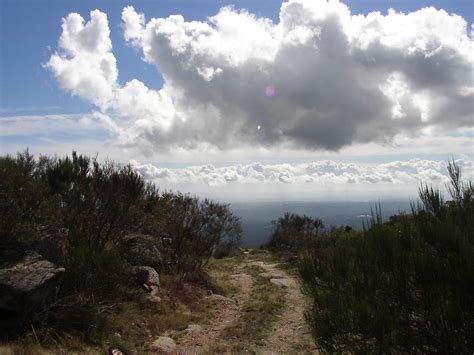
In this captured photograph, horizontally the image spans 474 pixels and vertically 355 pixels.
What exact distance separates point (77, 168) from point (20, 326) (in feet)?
34.3

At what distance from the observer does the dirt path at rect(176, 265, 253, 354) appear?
9.04 meters

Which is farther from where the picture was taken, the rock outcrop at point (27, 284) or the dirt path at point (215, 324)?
the dirt path at point (215, 324)

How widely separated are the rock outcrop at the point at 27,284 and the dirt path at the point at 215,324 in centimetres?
327

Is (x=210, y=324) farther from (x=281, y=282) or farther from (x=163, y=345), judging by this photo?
(x=281, y=282)

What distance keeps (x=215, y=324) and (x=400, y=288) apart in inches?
285

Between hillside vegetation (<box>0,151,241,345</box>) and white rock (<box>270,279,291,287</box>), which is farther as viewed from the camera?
white rock (<box>270,279,291,287</box>)

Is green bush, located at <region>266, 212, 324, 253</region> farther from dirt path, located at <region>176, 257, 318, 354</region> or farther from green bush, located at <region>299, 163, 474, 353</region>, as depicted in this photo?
green bush, located at <region>299, 163, 474, 353</region>

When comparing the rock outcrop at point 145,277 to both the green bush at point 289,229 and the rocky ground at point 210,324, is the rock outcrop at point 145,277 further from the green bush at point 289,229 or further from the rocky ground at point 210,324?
the green bush at point 289,229

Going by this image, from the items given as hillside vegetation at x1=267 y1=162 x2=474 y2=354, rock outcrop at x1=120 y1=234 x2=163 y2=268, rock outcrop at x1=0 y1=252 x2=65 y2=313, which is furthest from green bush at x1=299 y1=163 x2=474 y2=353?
rock outcrop at x1=120 y1=234 x2=163 y2=268

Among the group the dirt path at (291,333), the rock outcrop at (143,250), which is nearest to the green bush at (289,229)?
the dirt path at (291,333)

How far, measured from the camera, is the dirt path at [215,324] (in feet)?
29.7

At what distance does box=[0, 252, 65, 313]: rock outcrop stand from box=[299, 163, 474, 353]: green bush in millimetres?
5308

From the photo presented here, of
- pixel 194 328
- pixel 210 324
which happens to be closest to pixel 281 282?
pixel 210 324

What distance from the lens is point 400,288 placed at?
5094 mm
